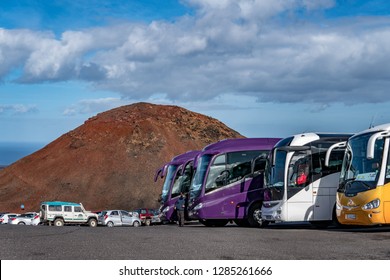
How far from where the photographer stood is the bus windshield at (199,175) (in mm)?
26297

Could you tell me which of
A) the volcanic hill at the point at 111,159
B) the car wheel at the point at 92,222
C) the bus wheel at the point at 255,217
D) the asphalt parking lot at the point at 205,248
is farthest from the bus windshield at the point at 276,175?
the volcanic hill at the point at 111,159

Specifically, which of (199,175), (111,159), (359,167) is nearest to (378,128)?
(359,167)

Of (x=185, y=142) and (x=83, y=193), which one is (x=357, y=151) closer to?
(x=83, y=193)

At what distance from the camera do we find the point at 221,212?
25547 mm

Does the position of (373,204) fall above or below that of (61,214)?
above

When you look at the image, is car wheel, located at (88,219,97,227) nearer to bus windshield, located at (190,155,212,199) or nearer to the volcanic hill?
bus windshield, located at (190,155,212,199)

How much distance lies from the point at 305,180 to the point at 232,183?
15.1 ft

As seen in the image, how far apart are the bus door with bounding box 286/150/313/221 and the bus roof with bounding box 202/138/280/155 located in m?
4.51

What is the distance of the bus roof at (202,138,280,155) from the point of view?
26.0 m

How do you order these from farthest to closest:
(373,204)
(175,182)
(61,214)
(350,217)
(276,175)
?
(61,214) < (175,182) < (276,175) < (350,217) < (373,204)

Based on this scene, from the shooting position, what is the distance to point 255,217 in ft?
82.8

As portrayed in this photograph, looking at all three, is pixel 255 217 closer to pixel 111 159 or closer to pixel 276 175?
pixel 276 175

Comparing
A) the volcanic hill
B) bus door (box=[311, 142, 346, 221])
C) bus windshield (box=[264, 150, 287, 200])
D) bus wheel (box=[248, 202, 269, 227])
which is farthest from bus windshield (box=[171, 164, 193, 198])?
the volcanic hill
